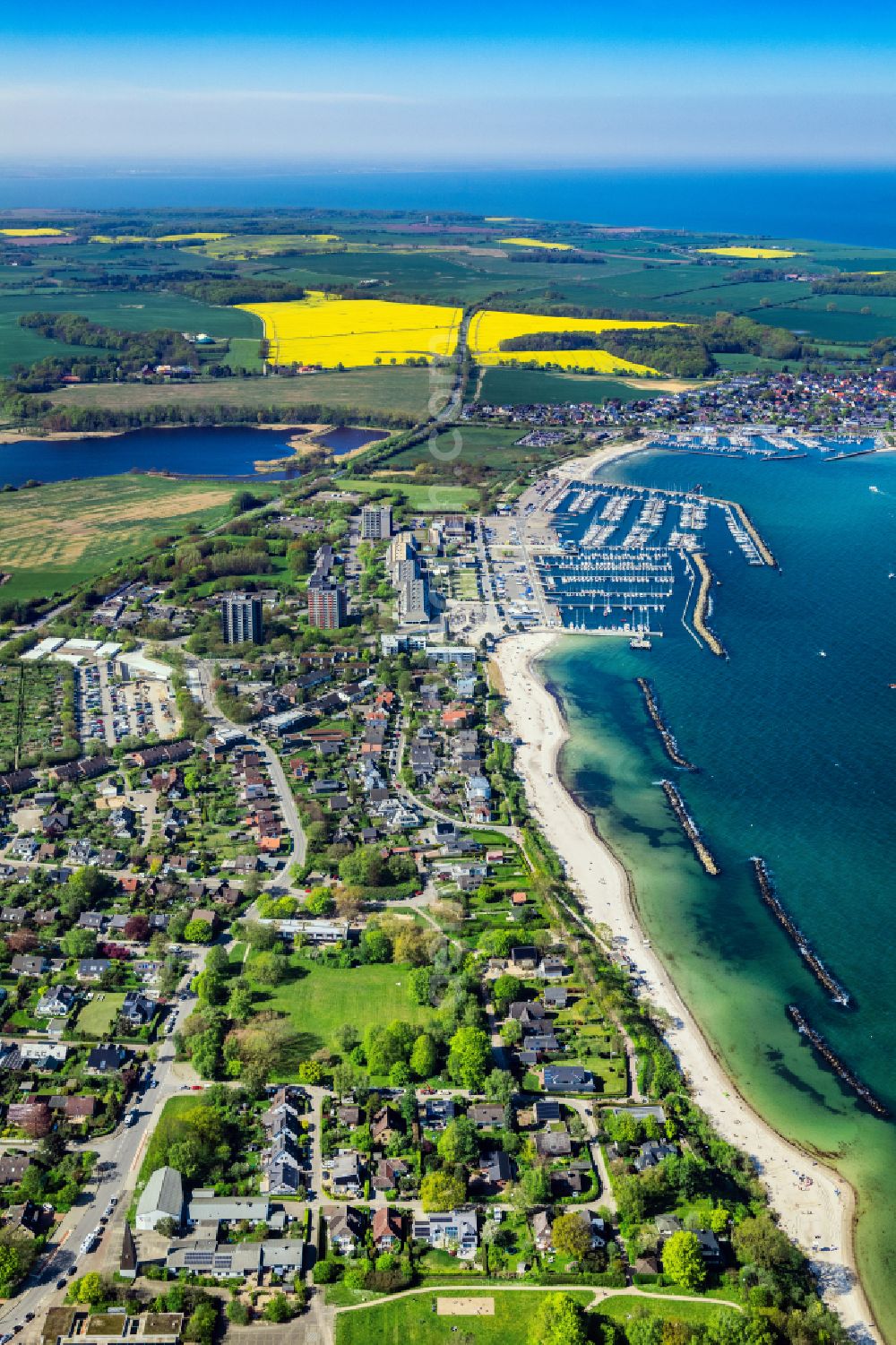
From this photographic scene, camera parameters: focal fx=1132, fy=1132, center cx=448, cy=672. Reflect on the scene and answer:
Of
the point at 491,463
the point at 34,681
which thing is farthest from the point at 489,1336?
the point at 491,463

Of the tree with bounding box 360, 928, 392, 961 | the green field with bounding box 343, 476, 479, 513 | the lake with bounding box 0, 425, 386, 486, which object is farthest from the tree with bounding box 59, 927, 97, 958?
the lake with bounding box 0, 425, 386, 486

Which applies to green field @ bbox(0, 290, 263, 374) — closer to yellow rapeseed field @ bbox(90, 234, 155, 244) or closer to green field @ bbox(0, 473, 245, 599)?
green field @ bbox(0, 473, 245, 599)

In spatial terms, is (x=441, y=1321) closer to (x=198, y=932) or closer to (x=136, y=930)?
(x=198, y=932)

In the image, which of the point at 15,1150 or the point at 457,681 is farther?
the point at 457,681

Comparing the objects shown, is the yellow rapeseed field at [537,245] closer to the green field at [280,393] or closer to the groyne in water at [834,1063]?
the green field at [280,393]

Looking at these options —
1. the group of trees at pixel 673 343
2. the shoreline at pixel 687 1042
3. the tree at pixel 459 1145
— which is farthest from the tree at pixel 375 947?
the group of trees at pixel 673 343

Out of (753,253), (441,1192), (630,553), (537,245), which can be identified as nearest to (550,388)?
(630,553)

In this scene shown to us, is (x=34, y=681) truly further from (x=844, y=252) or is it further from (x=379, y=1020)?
(x=844, y=252)

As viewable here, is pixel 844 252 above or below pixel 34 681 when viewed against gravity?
above
